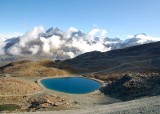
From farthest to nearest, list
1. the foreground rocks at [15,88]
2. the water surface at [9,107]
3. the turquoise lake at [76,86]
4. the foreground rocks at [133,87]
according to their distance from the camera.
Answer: the turquoise lake at [76,86] < the foreground rocks at [15,88] < the foreground rocks at [133,87] < the water surface at [9,107]

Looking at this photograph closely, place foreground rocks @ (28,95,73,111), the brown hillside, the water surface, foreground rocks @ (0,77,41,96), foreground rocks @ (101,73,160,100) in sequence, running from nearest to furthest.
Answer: the water surface → foreground rocks @ (28,95,73,111) → foreground rocks @ (101,73,160,100) → foreground rocks @ (0,77,41,96) → the brown hillside

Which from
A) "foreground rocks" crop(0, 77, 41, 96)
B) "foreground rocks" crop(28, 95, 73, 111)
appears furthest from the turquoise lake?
"foreground rocks" crop(28, 95, 73, 111)

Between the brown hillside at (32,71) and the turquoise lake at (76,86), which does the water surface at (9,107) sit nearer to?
the turquoise lake at (76,86)

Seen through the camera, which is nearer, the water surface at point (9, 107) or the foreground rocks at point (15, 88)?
the water surface at point (9, 107)

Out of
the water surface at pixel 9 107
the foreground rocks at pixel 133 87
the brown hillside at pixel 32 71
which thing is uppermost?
the brown hillside at pixel 32 71

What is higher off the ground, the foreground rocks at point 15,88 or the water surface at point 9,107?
the foreground rocks at point 15,88

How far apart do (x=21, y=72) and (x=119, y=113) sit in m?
127

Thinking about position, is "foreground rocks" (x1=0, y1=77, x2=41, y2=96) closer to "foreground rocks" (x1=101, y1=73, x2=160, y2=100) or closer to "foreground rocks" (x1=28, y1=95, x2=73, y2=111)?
"foreground rocks" (x1=28, y1=95, x2=73, y2=111)

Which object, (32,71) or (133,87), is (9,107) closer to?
(133,87)

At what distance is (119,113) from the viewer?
5088cm

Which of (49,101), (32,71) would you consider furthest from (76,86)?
(32,71)

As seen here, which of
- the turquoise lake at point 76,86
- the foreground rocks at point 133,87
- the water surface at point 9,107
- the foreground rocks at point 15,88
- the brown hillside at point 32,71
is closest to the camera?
the water surface at point 9,107

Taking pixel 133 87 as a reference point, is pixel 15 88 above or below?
above

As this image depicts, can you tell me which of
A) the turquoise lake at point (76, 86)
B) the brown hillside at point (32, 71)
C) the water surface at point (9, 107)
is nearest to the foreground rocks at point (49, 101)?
the water surface at point (9, 107)
